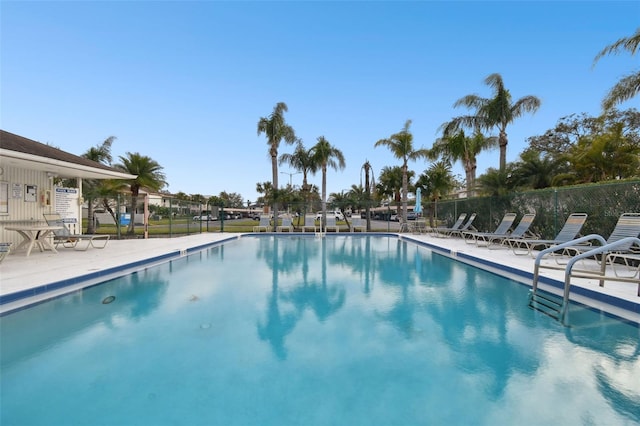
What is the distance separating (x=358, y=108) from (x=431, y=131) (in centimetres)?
479

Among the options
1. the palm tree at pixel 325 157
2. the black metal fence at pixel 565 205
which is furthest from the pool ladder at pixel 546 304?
the palm tree at pixel 325 157

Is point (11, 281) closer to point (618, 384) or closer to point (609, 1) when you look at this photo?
point (618, 384)

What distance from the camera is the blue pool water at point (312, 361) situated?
2168mm

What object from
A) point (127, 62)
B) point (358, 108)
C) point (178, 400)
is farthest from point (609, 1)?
point (127, 62)

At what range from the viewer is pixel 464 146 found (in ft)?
57.8

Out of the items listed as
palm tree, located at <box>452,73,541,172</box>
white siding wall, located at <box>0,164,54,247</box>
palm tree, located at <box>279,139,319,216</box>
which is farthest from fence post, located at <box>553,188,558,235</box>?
palm tree, located at <box>279,139,319,216</box>

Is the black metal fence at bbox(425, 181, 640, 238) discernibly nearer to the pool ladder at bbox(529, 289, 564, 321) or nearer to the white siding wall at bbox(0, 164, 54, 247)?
the pool ladder at bbox(529, 289, 564, 321)

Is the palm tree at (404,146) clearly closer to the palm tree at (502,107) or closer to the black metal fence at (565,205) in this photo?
the palm tree at (502,107)

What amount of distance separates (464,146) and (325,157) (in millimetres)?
8237

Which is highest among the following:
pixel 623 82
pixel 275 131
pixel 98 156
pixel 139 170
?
pixel 275 131

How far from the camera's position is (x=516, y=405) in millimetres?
→ 2227

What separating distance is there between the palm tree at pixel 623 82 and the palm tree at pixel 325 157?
13701 millimetres

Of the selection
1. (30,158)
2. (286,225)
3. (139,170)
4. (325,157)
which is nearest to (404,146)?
(325,157)

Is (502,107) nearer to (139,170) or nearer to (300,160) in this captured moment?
(300,160)
